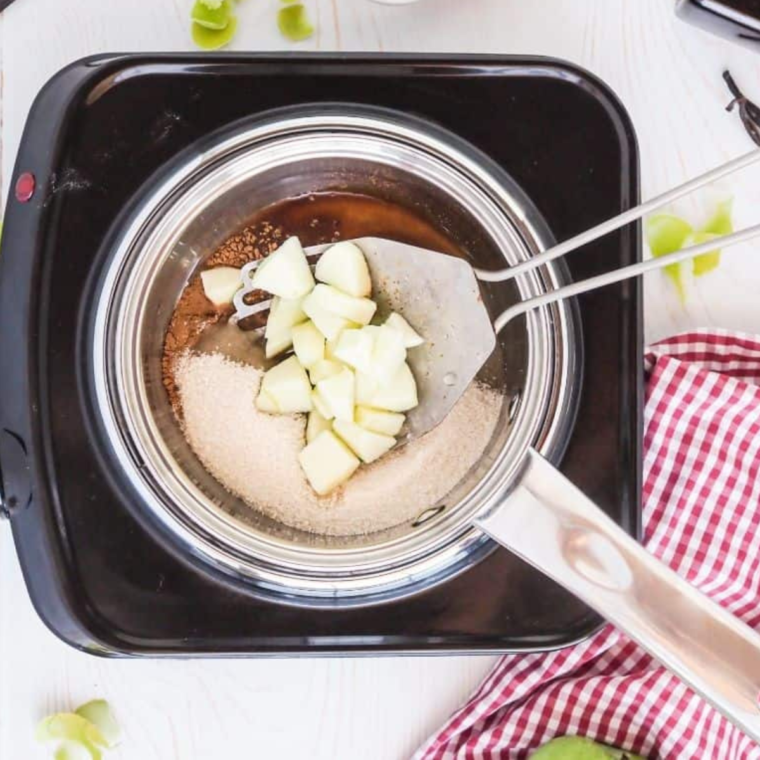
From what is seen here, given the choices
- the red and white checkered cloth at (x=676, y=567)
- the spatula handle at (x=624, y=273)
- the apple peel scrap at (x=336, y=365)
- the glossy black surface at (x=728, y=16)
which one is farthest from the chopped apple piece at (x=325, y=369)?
the glossy black surface at (x=728, y=16)

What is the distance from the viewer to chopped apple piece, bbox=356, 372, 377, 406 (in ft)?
2.30

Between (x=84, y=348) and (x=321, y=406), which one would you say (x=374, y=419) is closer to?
(x=321, y=406)

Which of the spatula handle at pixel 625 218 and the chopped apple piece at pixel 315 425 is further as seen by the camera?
the chopped apple piece at pixel 315 425

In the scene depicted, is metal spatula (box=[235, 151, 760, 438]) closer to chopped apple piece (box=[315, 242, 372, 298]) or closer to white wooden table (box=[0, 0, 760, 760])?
chopped apple piece (box=[315, 242, 372, 298])

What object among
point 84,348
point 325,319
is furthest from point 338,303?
point 84,348

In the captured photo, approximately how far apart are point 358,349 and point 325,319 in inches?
1.3

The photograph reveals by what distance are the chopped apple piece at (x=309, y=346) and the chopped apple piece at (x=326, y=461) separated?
0.16ft

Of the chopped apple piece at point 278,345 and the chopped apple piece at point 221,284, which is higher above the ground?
the chopped apple piece at point 221,284

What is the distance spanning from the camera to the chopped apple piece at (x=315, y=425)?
715 mm

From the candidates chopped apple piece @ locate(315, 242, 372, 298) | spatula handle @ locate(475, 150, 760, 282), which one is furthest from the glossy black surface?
chopped apple piece @ locate(315, 242, 372, 298)

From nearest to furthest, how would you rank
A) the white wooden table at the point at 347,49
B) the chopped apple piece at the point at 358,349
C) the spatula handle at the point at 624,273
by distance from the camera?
1. the spatula handle at the point at 624,273
2. the chopped apple piece at the point at 358,349
3. the white wooden table at the point at 347,49

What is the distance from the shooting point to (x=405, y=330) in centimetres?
70

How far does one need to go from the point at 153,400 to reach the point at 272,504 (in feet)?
0.34

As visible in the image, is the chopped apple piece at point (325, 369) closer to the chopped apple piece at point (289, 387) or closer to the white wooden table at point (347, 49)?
the chopped apple piece at point (289, 387)
